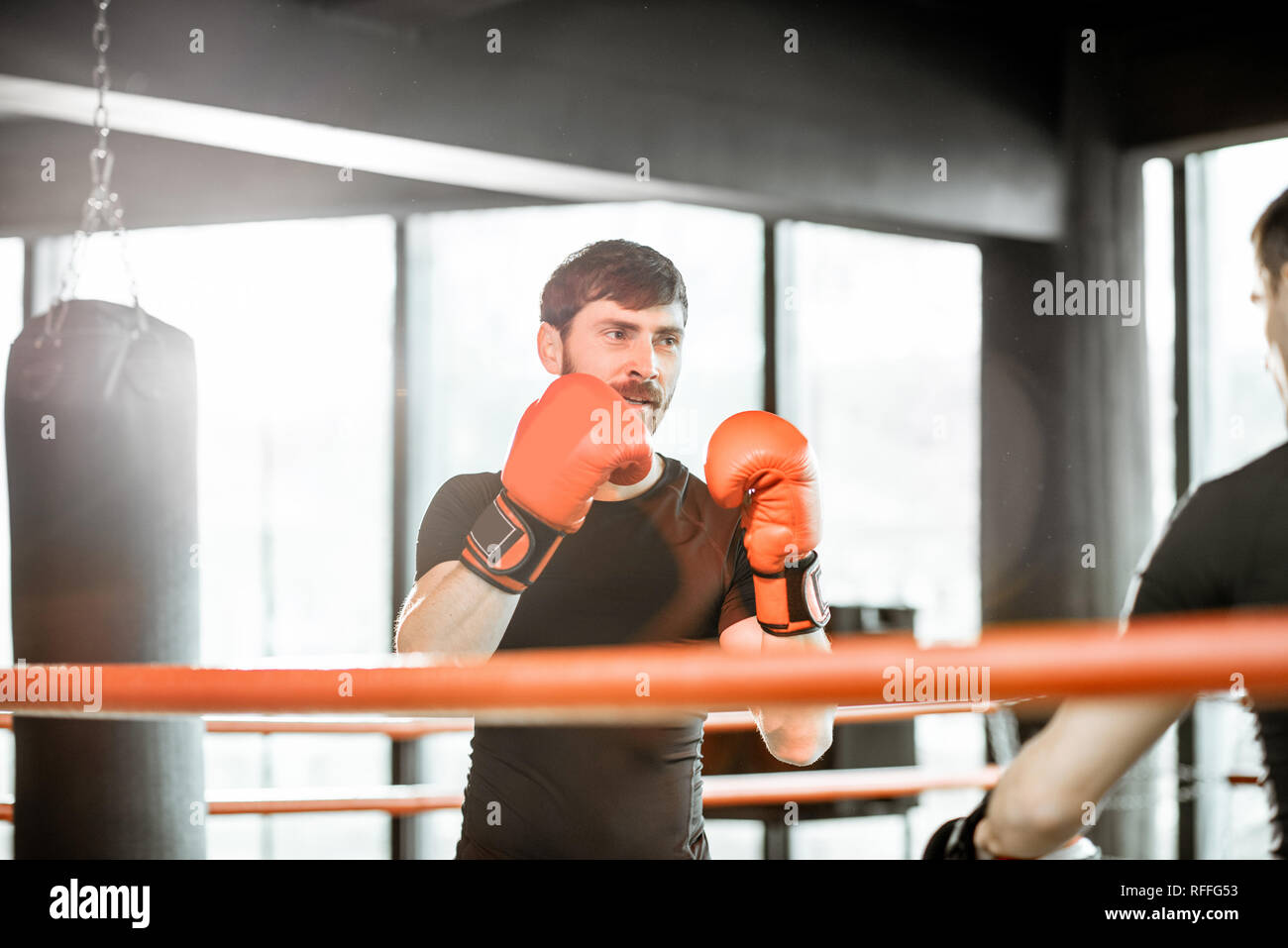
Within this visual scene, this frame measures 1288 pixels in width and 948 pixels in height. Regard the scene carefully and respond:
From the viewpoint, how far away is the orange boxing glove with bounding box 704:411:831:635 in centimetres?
128

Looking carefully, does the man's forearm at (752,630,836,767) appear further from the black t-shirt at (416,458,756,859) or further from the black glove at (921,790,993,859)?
the black glove at (921,790,993,859)

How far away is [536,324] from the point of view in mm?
1474

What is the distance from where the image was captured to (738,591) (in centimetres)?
135

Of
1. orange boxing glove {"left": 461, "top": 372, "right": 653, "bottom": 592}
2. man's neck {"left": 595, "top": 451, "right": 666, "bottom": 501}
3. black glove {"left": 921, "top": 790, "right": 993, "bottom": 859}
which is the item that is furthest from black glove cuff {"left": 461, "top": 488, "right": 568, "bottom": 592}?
black glove {"left": 921, "top": 790, "right": 993, "bottom": 859}

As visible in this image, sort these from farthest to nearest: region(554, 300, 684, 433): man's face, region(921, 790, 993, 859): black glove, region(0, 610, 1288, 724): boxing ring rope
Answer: region(554, 300, 684, 433): man's face, region(921, 790, 993, 859): black glove, region(0, 610, 1288, 724): boxing ring rope

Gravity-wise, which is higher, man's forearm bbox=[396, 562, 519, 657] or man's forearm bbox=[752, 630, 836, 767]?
man's forearm bbox=[396, 562, 519, 657]

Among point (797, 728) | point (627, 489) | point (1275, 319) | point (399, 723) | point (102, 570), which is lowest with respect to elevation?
point (399, 723)

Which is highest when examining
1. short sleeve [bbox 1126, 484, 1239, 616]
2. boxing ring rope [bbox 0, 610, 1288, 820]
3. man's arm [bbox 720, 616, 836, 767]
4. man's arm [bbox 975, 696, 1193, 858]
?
short sleeve [bbox 1126, 484, 1239, 616]

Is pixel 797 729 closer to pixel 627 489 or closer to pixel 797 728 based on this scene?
pixel 797 728

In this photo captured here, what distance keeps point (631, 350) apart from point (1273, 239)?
0.75 m

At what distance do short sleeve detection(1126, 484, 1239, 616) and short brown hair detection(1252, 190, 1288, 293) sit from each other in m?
0.34

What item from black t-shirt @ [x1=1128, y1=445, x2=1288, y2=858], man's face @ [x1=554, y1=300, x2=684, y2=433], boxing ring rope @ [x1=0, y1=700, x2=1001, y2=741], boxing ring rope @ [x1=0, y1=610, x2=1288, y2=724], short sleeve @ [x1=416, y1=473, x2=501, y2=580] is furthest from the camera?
boxing ring rope @ [x1=0, y1=700, x2=1001, y2=741]

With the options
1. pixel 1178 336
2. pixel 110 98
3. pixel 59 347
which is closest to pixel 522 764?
pixel 59 347

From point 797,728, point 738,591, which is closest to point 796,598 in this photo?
point 738,591
